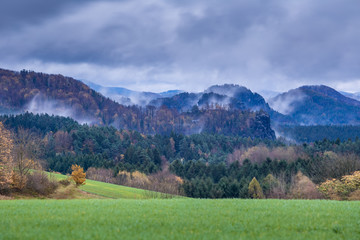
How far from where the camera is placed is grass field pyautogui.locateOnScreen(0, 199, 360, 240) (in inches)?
557

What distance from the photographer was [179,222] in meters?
16.5

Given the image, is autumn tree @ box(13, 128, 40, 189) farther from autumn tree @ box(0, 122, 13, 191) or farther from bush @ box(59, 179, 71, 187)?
bush @ box(59, 179, 71, 187)

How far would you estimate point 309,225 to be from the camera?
1627 cm

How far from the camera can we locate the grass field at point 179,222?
14.1 meters

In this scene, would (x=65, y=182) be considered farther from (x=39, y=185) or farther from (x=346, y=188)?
(x=346, y=188)

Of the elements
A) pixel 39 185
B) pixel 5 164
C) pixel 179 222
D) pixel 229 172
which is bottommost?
pixel 229 172

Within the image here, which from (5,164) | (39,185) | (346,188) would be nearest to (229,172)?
(346,188)

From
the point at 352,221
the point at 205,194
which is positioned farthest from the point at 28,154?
the point at 205,194

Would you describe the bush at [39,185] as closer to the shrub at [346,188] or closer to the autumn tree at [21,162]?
the autumn tree at [21,162]

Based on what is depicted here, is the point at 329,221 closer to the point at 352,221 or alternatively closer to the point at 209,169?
the point at 352,221

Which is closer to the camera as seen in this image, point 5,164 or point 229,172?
point 5,164

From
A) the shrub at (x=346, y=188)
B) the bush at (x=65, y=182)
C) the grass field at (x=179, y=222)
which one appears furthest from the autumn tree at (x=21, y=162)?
the shrub at (x=346, y=188)

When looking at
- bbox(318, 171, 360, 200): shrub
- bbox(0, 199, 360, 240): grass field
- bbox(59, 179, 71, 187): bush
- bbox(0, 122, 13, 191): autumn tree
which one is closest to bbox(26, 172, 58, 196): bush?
bbox(59, 179, 71, 187): bush

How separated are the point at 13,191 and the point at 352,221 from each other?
38.4 metres
